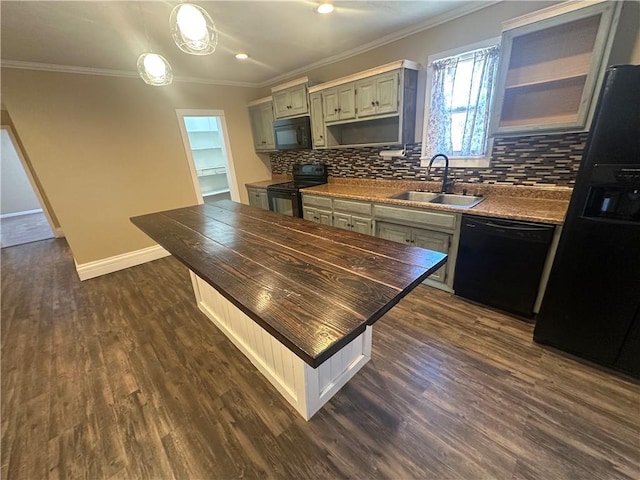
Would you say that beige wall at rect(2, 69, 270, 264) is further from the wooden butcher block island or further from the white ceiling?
the wooden butcher block island

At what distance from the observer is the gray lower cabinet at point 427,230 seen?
2.25 m

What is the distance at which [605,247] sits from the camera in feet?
4.80

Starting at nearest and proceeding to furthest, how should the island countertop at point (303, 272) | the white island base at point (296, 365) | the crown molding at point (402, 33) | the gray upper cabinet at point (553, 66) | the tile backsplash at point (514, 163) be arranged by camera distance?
the island countertop at point (303, 272), the white island base at point (296, 365), the gray upper cabinet at point (553, 66), the tile backsplash at point (514, 163), the crown molding at point (402, 33)

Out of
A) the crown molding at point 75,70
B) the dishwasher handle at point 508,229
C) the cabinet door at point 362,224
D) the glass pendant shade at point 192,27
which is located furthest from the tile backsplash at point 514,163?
the crown molding at point 75,70

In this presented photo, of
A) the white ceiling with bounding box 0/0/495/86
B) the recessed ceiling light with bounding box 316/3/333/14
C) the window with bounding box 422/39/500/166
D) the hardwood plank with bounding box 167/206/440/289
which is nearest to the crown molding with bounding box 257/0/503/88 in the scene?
the white ceiling with bounding box 0/0/495/86

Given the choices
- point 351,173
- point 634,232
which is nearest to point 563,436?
point 634,232

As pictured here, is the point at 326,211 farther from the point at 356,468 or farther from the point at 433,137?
the point at 356,468

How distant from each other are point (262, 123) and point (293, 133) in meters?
0.88

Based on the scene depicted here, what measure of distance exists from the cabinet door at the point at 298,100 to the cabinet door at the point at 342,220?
60.6 inches

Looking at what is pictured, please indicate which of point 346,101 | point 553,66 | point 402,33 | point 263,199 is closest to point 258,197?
point 263,199

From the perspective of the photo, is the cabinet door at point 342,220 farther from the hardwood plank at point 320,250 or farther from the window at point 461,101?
the hardwood plank at point 320,250

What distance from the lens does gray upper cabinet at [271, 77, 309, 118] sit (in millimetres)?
3393

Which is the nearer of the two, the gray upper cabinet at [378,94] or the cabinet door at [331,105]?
the gray upper cabinet at [378,94]

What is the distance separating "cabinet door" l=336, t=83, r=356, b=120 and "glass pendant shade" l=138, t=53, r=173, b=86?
181 centimetres
